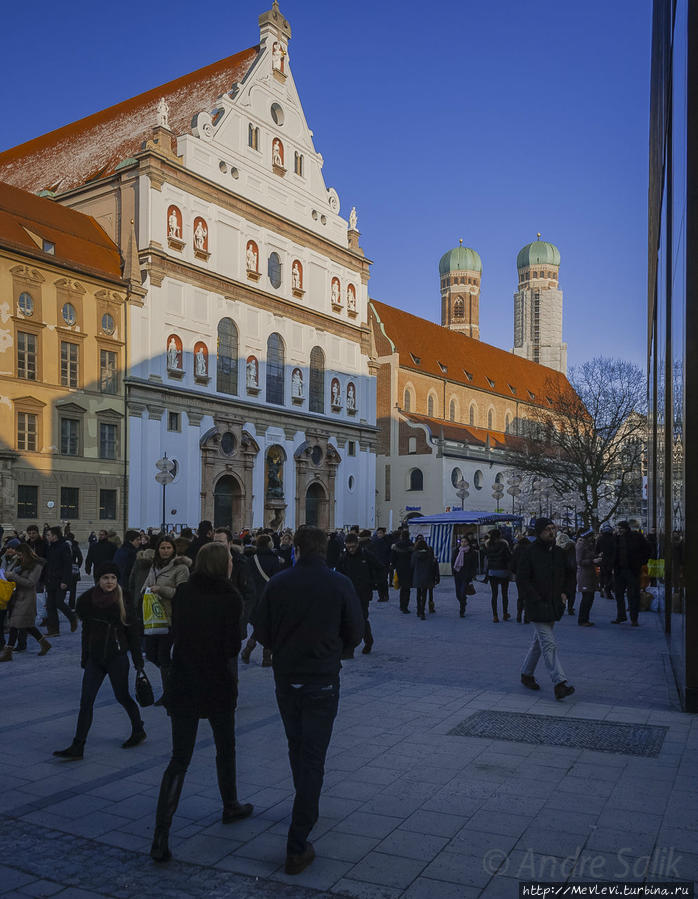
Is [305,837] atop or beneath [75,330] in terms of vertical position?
beneath

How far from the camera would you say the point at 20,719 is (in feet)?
27.5

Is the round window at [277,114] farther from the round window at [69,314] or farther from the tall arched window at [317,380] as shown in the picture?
the round window at [69,314]

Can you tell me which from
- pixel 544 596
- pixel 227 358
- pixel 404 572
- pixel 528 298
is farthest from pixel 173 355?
pixel 528 298

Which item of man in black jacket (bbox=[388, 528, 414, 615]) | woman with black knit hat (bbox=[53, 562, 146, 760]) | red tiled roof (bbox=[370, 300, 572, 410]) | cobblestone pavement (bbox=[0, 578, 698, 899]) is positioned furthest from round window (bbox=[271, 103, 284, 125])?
woman with black knit hat (bbox=[53, 562, 146, 760])

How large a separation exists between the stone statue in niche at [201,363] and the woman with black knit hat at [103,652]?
36.3 meters

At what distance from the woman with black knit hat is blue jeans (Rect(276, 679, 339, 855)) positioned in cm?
273

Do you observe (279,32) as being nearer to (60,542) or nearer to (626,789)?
(60,542)

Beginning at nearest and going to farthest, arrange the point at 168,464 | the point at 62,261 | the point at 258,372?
the point at 168,464 → the point at 62,261 → the point at 258,372

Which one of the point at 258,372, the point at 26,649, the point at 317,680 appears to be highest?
the point at 258,372

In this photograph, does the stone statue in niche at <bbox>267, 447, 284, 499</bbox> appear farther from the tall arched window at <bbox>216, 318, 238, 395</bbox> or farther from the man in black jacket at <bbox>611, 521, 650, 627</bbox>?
the man in black jacket at <bbox>611, 521, 650, 627</bbox>

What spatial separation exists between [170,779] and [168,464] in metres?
28.7

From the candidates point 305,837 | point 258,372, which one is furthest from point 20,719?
point 258,372

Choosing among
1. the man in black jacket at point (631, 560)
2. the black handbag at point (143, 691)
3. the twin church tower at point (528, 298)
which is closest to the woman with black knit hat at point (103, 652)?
the black handbag at point (143, 691)

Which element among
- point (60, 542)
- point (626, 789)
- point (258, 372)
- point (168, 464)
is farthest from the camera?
point (258, 372)
